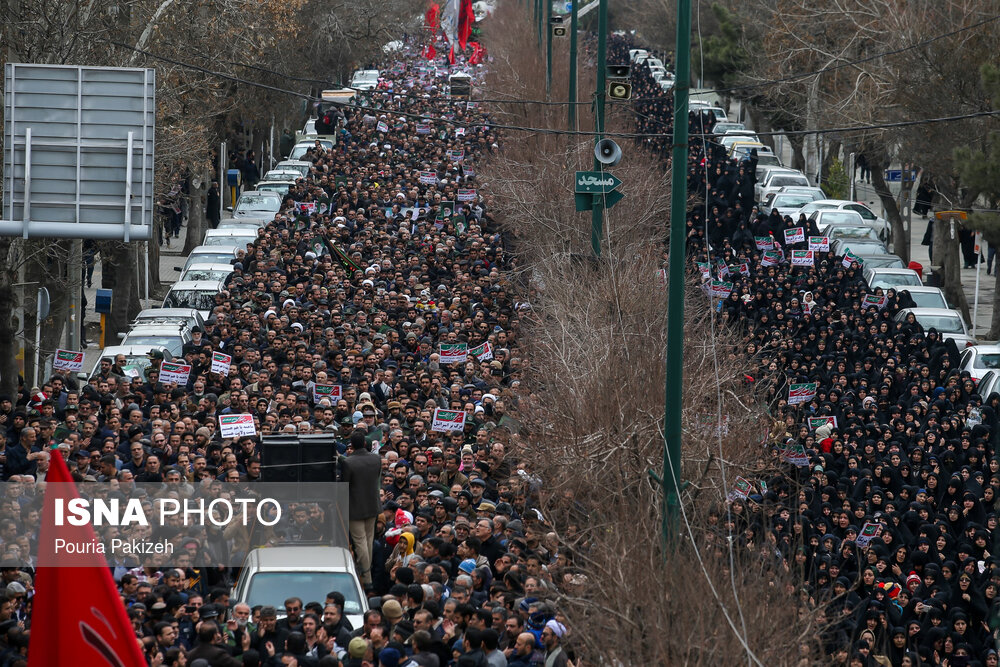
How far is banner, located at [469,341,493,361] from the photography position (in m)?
23.0

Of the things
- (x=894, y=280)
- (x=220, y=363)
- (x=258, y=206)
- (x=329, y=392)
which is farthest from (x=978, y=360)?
(x=258, y=206)

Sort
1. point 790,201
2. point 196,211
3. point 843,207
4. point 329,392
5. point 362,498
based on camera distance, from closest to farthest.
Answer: point 362,498, point 329,392, point 843,207, point 790,201, point 196,211

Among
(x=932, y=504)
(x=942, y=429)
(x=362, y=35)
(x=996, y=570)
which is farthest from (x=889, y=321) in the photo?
(x=362, y=35)

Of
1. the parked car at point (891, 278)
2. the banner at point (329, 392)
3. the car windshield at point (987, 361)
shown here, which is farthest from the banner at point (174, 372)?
the parked car at point (891, 278)

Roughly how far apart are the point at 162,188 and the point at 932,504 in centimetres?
1526

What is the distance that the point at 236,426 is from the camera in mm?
17656

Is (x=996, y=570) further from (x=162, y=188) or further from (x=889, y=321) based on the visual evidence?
(x=162, y=188)

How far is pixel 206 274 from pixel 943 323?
1301 cm

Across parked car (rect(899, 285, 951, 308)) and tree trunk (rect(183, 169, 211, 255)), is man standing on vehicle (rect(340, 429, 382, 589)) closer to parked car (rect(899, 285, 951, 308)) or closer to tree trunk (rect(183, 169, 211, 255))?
parked car (rect(899, 285, 951, 308))

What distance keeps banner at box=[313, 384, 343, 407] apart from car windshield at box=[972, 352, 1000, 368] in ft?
33.0

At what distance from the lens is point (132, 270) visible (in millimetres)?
32250

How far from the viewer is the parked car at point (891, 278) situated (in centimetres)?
3095

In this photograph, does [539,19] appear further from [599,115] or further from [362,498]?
[362,498]

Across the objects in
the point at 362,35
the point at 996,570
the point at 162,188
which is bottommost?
the point at 996,570
